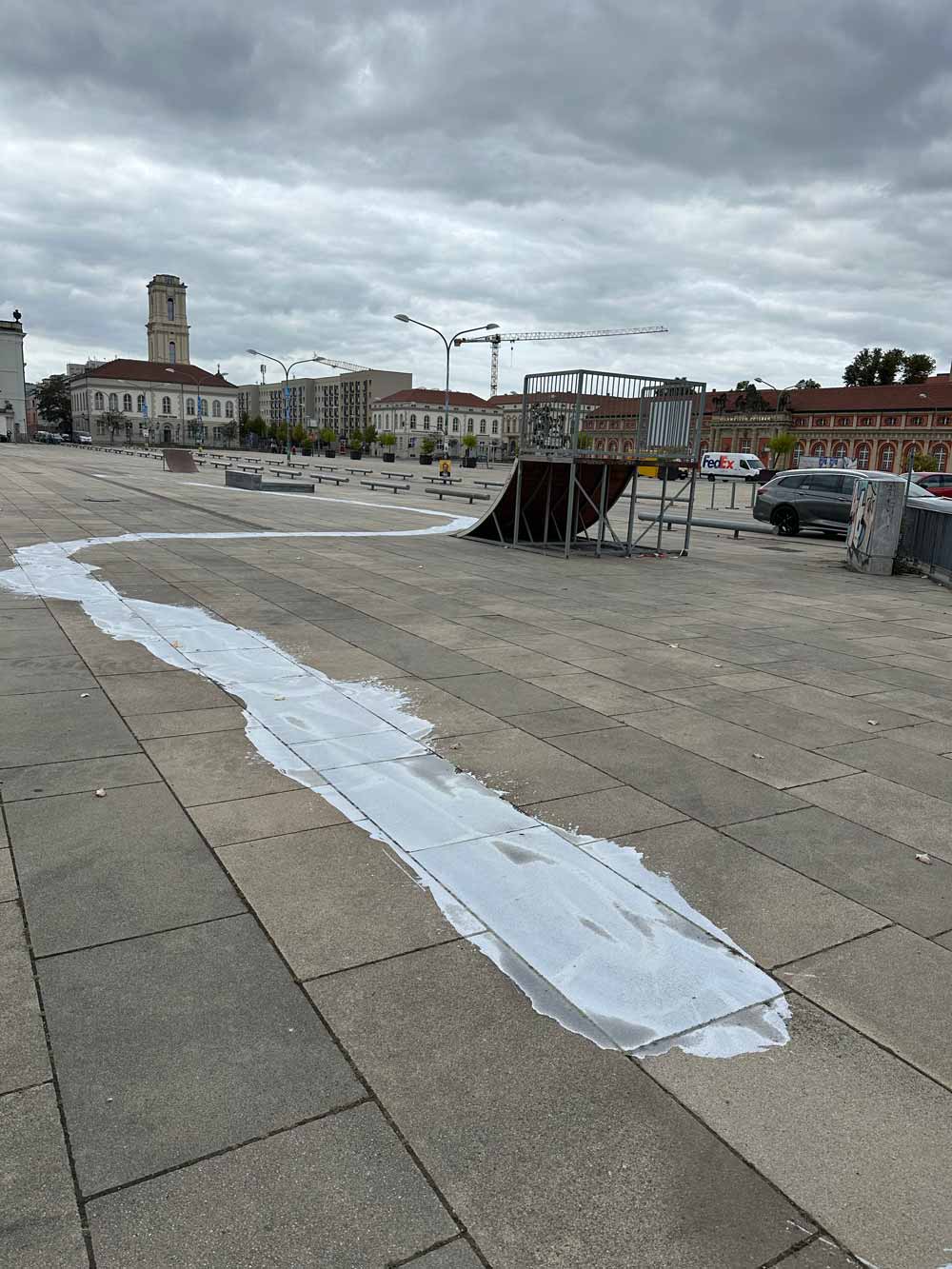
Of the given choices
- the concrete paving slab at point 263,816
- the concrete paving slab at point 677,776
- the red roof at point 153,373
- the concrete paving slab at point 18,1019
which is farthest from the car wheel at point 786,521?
the red roof at point 153,373

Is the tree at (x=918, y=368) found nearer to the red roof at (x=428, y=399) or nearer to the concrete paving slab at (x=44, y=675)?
the red roof at (x=428, y=399)

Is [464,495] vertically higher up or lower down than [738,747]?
higher up

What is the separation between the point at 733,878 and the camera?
3.91 m

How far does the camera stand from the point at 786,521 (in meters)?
22.7

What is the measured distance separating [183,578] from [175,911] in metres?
8.42

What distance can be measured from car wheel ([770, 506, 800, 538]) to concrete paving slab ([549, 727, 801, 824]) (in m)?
18.2

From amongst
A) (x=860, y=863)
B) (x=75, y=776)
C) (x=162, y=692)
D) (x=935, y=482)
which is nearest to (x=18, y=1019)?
(x=75, y=776)

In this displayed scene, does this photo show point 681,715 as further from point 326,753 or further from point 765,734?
point 326,753

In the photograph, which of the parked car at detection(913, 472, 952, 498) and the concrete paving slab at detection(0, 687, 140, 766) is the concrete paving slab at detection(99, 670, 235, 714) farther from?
the parked car at detection(913, 472, 952, 498)

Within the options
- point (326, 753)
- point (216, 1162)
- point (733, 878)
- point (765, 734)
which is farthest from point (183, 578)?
point (216, 1162)

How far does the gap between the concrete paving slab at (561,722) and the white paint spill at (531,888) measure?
0.67 metres

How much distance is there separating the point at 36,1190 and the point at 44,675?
5.08 meters

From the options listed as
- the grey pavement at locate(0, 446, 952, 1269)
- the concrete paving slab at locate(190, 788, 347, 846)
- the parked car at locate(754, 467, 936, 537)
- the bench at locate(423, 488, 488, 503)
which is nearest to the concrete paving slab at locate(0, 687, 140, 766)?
the grey pavement at locate(0, 446, 952, 1269)

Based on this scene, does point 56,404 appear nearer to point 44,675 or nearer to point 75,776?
point 44,675
